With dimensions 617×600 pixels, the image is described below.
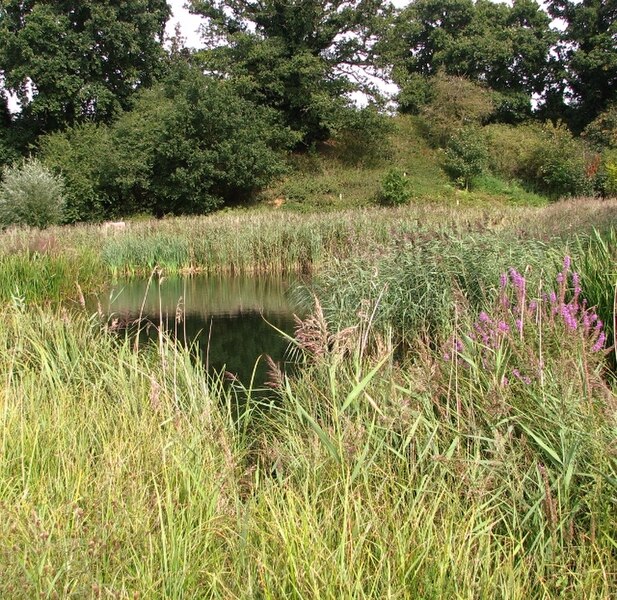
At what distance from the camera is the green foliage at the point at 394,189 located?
67.4 feet

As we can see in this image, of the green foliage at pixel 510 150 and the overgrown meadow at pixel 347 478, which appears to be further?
the green foliage at pixel 510 150

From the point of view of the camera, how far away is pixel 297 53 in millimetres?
23719

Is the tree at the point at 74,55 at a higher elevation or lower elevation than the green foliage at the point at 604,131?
higher

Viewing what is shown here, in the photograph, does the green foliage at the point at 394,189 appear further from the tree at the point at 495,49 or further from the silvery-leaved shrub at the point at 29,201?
the silvery-leaved shrub at the point at 29,201

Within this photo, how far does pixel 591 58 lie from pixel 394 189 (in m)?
13.1

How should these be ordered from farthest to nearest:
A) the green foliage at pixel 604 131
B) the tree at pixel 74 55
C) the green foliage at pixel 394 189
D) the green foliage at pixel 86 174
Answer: the tree at pixel 74 55 → the green foliage at pixel 604 131 → the green foliage at pixel 86 174 → the green foliage at pixel 394 189

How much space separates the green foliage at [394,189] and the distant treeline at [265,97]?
3022mm

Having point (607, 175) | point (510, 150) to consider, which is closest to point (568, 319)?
point (607, 175)

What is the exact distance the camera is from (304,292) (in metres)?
8.00

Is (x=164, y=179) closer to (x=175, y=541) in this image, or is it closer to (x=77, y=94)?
(x=77, y=94)

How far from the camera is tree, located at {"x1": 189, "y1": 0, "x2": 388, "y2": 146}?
2352cm

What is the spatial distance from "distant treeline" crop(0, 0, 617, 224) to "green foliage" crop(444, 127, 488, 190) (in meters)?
0.07

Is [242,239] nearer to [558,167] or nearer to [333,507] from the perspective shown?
[333,507]

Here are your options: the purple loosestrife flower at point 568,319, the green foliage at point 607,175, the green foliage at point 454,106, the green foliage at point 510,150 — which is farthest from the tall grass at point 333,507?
the green foliage at point 454,106
